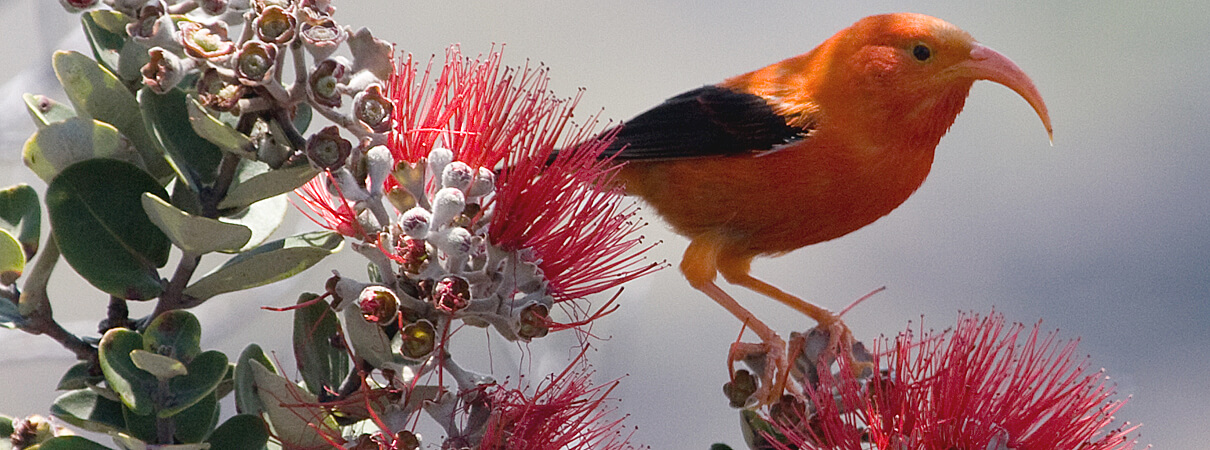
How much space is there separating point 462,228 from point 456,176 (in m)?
0.03

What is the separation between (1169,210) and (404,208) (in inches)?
48.2

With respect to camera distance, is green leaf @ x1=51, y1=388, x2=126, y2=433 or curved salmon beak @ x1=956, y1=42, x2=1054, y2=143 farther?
curved salmon beak @ x1=956, y1=42, x2=1054, y2=143

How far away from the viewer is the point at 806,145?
33.5 inches

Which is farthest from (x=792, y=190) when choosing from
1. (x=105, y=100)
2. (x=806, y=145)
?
(x=105, y=100)

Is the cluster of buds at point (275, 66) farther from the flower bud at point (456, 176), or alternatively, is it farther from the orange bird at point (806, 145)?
the orange bird at point (806, 145)

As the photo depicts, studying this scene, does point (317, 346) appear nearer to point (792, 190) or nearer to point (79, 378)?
point (79, 378)

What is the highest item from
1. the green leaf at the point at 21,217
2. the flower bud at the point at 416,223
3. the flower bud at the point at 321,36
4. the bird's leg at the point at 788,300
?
the bird's leg at the point at 788,300

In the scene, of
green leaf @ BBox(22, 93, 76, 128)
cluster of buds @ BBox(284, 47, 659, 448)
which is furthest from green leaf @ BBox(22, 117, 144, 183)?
cluster of buds @ BBox(284, 47, 659, 448)

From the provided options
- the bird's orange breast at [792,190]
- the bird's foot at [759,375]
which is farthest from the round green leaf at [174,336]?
the bird's orange breast at [792,190]

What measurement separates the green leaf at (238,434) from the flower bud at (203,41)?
22 cm

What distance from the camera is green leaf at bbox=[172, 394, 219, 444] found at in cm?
55

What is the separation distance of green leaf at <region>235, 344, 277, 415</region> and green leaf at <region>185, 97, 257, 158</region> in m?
0.11

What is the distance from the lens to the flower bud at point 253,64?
46 centimetres

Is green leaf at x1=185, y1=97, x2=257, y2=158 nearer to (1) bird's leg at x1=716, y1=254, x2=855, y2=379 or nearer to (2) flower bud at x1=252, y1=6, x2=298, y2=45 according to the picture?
(2) flower bud at x1=252, y1=6, x2=298, y2=45
